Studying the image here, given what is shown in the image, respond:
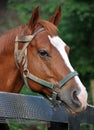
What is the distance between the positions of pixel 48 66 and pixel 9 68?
0.39 metres

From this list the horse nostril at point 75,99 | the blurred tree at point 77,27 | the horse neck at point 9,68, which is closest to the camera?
the horse nostril at point 75,99

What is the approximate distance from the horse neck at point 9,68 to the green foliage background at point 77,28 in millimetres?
→ 5990

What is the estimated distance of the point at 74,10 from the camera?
10.9 meters

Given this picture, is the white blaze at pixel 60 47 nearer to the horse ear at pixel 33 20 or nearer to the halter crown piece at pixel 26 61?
the halter crown piece at pixel 26 61

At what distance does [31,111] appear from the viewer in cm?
455

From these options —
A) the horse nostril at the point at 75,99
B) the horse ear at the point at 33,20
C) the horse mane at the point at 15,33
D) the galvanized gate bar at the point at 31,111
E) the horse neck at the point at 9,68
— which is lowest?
the galvanized gate bar at the point at 31,111

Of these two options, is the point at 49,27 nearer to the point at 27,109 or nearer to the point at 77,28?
the point at 27,109

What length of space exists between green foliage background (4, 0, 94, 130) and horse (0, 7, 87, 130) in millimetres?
5910

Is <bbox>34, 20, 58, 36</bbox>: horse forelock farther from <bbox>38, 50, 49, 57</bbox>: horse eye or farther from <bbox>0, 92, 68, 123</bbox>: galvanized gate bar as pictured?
<bbox>0, 92, 68, 123</bbox>: galvanized gate bar

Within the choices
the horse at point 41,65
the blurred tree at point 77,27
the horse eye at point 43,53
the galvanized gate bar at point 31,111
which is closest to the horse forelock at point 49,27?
the horse at point 41,65

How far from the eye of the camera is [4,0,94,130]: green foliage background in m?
10.8

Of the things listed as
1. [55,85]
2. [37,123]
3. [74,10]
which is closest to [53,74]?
[55,85]

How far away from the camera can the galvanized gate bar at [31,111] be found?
4250 mm

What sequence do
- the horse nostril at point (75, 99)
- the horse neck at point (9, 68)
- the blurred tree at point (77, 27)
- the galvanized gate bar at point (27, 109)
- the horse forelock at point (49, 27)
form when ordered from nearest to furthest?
the galvanized gate bar at point (27, 109) < the horse nostril at point (75, 99) < the horse forelock at point (49, 27) < the horse neck at point (9, 68) < the blurred tree at point (77, 27)
